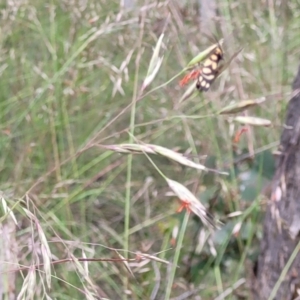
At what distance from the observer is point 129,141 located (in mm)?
997

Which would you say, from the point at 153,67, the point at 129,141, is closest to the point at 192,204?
the point at 153,67

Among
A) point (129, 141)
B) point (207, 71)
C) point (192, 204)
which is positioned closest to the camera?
point (192, 204)

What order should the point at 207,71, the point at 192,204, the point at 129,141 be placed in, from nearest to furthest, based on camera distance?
1. the point at 192,204
2. the point at 207,71
3. the point at 129,141

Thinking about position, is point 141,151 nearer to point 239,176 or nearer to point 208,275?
point 239,176

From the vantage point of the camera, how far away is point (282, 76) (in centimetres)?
127

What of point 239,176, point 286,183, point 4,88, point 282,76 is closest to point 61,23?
point 4,88

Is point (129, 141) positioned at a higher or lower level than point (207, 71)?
lower

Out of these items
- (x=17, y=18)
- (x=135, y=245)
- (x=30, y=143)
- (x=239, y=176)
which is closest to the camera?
(x=239, y=176)

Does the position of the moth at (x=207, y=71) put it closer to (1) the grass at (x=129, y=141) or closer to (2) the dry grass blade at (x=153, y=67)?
(2) the dry grass blade at (x=153, y=67)

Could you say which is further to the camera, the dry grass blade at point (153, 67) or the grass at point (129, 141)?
the grass at point (129, 141)

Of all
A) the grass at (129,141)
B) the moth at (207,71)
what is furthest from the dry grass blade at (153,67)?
the grass at (129,141)

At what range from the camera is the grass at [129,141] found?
1.00 metres

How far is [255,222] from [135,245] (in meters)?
0.31

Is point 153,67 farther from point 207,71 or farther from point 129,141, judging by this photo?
point 129,141
